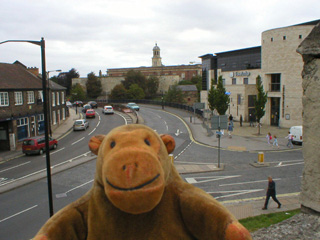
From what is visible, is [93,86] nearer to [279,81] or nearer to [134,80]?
[134,80]

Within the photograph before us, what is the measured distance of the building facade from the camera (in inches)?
1043

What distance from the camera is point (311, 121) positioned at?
7.25m

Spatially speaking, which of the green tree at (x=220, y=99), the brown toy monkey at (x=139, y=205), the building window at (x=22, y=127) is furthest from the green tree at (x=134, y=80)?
the brown toy monkey at (x=139, y=205)

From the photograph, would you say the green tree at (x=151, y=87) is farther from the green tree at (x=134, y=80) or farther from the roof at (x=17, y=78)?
the roof at (x=17, y=78)

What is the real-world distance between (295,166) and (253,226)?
10.4 meters

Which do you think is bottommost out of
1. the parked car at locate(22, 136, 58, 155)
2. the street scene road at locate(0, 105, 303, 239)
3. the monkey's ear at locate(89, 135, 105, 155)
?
the street scene road at locate(0, 105, 303, 239)

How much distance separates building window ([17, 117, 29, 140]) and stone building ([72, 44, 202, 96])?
6161 cm

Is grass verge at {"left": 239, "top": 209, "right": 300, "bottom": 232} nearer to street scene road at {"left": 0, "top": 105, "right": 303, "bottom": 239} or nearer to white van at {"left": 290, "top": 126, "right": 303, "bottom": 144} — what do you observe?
street scene road at {"left": 0, "top": 105, "right": 303, "bottom": 239}

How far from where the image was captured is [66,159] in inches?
880

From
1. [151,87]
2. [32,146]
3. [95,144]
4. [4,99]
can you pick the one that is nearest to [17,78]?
[4,99]

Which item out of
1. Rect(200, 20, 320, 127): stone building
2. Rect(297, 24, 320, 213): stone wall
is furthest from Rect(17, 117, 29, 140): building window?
Rect(297, 24, 320, 213): stone wall

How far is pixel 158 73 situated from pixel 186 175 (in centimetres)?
10545

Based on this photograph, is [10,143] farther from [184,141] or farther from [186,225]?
[186,225]

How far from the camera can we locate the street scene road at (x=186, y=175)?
41.4 ft
